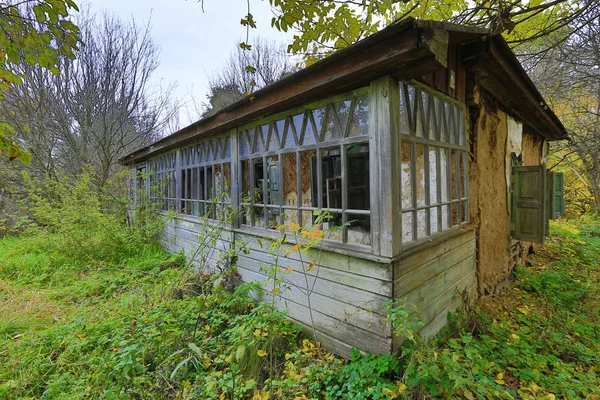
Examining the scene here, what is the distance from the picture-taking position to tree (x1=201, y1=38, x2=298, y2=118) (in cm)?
1238

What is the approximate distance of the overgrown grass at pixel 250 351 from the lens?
198 cm

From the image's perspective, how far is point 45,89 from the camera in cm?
769

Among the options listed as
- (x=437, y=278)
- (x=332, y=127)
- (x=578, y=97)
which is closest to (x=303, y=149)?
(x=332, y=127)

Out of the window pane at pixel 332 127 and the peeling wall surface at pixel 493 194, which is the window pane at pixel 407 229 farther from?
the peeling wall surface at pixel 493 194

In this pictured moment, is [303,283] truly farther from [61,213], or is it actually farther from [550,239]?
[550,239]

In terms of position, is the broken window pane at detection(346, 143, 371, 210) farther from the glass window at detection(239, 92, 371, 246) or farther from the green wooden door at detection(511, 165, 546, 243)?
the green wooden door at detection(511, 165, 546, 243)

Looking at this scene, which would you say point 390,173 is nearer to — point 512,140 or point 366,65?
point 366,65

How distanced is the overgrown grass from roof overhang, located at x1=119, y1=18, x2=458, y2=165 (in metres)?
1.92

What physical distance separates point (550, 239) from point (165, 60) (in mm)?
12642

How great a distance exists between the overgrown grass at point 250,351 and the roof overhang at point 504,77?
8.69 ft

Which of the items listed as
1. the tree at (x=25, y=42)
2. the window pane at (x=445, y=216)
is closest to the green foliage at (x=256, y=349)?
the window pane at (x=445, y=216)

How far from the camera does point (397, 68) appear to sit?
1910 millimetres

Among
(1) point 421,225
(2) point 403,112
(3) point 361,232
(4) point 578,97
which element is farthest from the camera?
(4) point 578,97

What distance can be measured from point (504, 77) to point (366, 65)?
7.32ft
